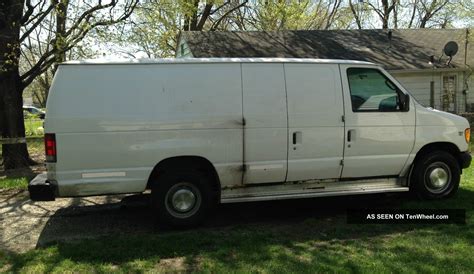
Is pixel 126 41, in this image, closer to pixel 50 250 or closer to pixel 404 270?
pixel 50 250

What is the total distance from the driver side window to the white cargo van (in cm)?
2

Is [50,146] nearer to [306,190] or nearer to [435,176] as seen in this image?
[306,190]

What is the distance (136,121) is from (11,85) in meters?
7.24

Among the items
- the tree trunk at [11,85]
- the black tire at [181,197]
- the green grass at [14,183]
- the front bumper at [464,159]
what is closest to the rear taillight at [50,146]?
the black tire at [181,197]

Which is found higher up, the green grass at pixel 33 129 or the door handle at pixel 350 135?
the door handle at pixel 350 135

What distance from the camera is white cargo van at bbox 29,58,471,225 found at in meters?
5.73

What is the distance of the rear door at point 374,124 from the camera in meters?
6.60

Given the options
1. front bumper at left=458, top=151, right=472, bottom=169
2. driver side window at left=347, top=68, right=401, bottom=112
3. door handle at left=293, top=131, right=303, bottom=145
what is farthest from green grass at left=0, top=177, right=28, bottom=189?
front bumper at left=458, top=151, right=472, bottom=169

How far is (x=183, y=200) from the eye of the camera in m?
6.05

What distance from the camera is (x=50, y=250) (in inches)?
208

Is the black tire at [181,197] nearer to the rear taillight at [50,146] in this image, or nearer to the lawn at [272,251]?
the lawn at [272,251]

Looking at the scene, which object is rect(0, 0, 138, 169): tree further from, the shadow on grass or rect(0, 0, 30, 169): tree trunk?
Answer: the shadow on grass

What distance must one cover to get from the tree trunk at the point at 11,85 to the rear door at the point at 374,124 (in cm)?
775

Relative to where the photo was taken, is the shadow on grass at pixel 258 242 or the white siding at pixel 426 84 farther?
the white siding at pixel 426 84
